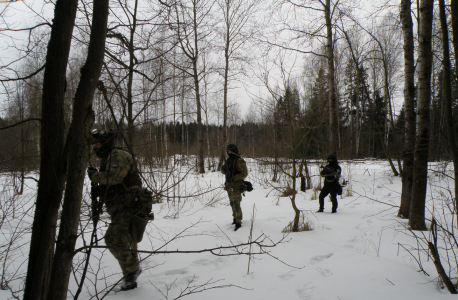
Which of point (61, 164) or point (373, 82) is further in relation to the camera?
point (373, 82)

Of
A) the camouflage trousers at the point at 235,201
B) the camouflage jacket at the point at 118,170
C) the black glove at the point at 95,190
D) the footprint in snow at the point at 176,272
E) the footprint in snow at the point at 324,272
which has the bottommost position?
the footprint in snow at the point at 176,272

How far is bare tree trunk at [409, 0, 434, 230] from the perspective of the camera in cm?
339

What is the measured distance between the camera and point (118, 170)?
7.41ft

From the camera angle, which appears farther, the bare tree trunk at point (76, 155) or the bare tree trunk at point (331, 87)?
the bare tree trunk at point (331, 87)

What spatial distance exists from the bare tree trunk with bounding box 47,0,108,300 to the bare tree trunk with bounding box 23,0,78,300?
0.36ft

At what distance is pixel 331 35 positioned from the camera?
7.77 meters

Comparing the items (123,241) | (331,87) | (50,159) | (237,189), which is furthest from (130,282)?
(331,87)

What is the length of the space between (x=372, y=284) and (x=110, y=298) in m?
2.54

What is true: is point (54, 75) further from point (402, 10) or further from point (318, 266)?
point (402, 10)

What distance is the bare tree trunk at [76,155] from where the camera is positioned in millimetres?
1034

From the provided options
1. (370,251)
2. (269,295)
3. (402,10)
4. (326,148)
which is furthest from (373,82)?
(269,295)

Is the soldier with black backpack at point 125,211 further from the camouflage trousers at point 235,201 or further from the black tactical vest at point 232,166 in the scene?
the black tactical vest at point 232,166

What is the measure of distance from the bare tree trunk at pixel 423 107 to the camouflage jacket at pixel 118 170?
376 cm

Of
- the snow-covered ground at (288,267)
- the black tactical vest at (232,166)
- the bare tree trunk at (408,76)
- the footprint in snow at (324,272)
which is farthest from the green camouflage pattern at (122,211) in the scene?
the bare tree trunk at (408,76)
